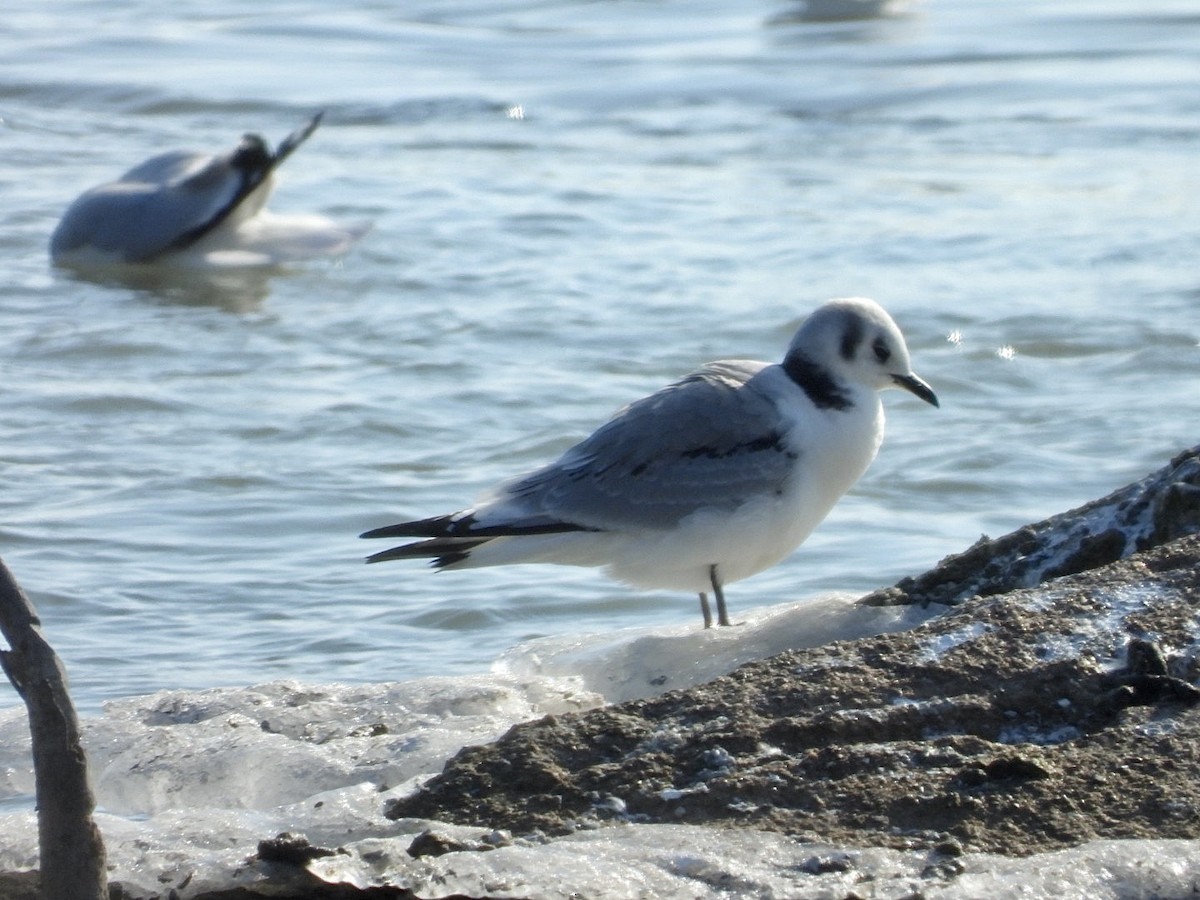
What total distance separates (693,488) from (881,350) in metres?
0.64

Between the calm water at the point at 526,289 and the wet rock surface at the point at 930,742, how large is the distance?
205 centimetres

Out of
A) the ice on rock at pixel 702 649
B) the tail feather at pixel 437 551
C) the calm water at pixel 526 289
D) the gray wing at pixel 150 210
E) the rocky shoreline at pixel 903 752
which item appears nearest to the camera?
the rocky shoreline at pixel 903 752

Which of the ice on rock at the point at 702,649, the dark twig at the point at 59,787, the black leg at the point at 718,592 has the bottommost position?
the black leg at the point at 718,592

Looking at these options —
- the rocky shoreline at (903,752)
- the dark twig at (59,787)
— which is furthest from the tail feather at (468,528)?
the dark twig at (59,787)

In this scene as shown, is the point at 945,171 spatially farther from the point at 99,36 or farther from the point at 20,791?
the point at 20,791

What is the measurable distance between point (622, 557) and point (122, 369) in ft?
13.4

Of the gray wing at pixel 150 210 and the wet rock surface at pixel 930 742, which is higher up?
the wet rock surface at pixel 930 742

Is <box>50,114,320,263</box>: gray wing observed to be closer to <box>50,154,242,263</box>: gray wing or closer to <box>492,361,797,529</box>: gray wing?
<box>50,154,242,263</box>: gray wing

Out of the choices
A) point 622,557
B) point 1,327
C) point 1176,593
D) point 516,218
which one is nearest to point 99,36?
point 516,218

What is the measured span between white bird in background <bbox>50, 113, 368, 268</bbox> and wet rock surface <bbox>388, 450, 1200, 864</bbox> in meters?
7.66

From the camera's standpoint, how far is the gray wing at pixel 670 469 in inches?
201

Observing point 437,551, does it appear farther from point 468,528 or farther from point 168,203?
point 168,203

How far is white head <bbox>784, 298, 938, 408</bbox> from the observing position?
209 inches

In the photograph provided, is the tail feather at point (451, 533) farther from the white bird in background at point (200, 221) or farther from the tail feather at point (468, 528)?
the white bird in background at point (200, 221)
